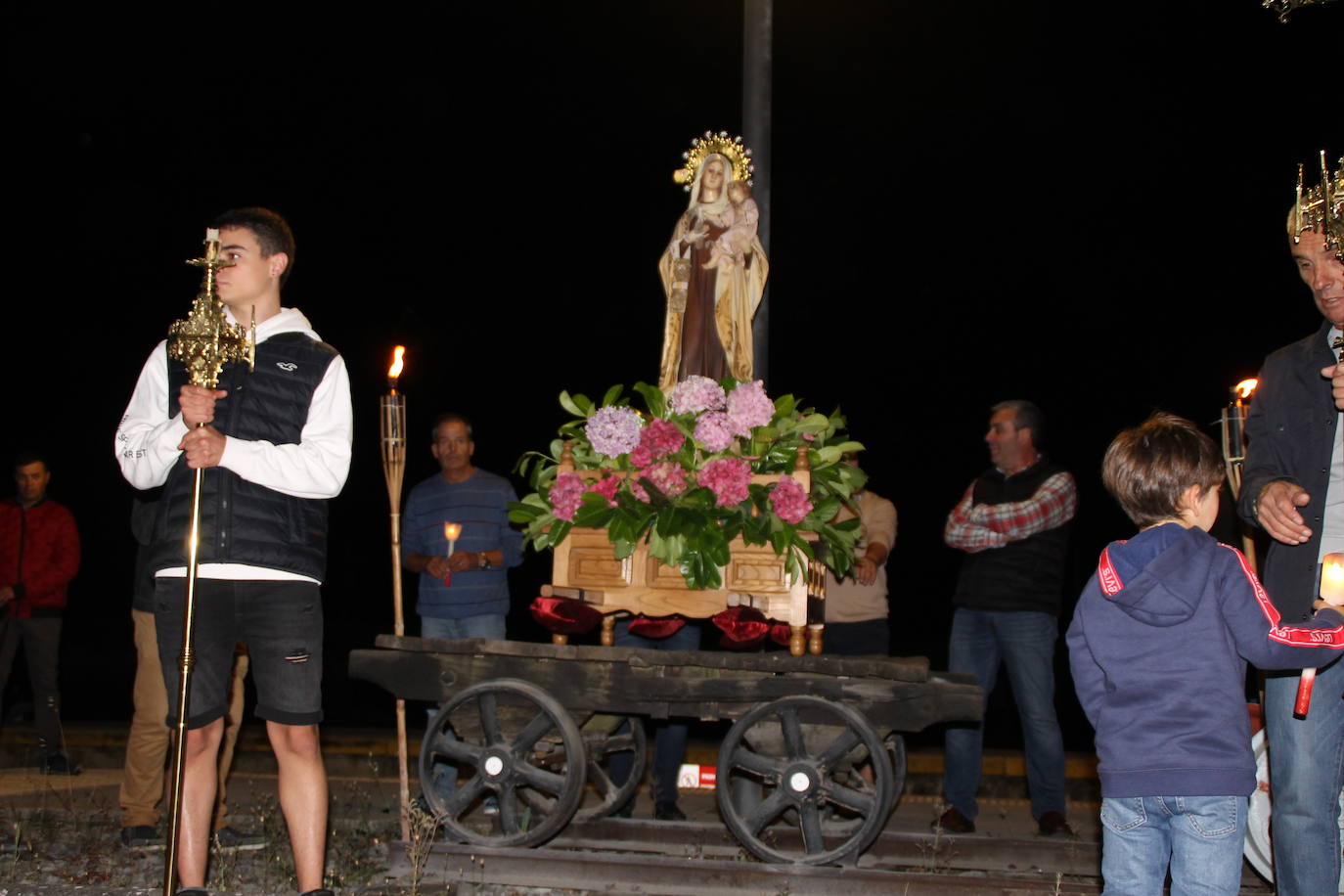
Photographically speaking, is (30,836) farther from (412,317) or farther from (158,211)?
(412,317)

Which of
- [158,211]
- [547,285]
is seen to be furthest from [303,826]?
[547,285]

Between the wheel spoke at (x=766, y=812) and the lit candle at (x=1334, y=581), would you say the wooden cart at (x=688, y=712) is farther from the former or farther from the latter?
the lit candle at (x=1334, y=581)

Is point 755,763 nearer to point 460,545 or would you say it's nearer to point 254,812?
point 460,545

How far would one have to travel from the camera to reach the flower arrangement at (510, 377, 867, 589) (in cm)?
595

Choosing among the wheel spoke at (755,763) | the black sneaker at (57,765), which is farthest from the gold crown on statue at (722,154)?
the black sneaker at (57,765)

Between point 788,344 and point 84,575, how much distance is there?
1192 cm

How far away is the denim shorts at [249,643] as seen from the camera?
403cm

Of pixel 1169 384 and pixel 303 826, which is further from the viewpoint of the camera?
pixel 1169 384

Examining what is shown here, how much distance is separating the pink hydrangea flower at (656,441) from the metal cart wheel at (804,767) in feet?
3.97

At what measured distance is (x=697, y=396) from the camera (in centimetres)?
616

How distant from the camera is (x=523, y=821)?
6285 mm

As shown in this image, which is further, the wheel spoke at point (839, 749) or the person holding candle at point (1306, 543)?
the wheel spoke at point (839, 749)

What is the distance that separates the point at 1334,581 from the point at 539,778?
3.50 metres

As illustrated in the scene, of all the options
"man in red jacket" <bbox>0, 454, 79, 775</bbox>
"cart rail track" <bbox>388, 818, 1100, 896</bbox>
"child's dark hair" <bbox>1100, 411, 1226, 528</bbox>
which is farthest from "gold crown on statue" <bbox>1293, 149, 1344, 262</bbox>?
"man in red jacket" <bbox>0, 454, 79, 775</bbox>
